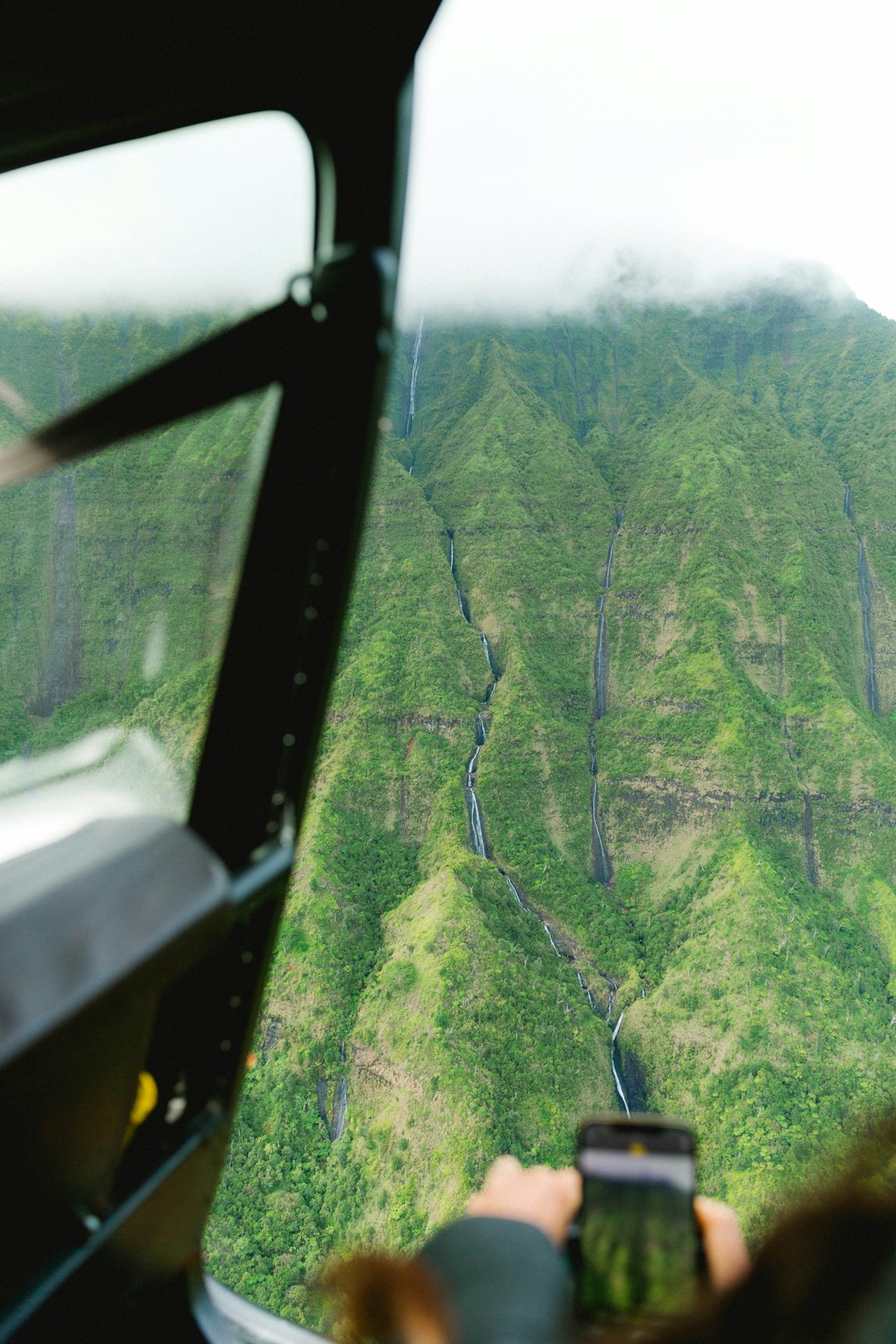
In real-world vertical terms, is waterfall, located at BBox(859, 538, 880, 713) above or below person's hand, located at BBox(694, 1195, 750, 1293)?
below

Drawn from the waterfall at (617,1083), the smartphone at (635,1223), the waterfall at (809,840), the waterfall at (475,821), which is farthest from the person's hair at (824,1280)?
the waterfall at (809,840)

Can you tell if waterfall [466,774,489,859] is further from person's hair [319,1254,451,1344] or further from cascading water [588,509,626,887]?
person's hair [319,1254,451,1344]

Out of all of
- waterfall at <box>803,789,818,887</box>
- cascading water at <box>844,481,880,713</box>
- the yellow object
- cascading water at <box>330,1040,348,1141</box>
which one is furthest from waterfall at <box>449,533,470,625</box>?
the yellow object

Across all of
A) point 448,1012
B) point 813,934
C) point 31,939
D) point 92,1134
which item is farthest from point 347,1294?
point 813,934

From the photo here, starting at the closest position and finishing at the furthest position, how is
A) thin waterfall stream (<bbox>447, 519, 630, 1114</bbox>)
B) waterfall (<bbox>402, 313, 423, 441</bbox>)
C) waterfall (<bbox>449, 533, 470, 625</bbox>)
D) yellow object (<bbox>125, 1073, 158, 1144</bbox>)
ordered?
yellow object (<bbox>125, 1073, 158, 1144</bbox>), thin waterfall stream (<bbox>447, 519, 630, 1114</bbox>), waterfall (<bbox>449, 533, 470, 625</bbox>), waterfall (<bbox>402, 313, 423, 441</bbox>)

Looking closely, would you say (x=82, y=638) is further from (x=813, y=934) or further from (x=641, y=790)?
(x=641, y=790)

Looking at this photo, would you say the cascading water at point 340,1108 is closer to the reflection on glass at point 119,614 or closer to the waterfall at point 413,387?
the reflection on glass at point 119,614

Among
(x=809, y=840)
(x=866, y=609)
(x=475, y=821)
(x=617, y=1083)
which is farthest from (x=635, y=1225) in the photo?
(x=866, y=609)
